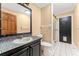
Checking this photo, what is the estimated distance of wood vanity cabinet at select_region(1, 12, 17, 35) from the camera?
1.59 m

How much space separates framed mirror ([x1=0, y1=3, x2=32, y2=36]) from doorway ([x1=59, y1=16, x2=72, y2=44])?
2736 mm

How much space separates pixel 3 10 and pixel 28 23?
103 cm

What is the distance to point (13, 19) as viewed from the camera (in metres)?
1.87

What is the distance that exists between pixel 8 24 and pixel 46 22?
6.03 ft

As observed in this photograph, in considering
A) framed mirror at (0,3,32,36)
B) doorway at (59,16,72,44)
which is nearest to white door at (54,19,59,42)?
doorway at (59,16,72,44)

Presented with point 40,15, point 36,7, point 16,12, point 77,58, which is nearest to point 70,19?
point 40,15

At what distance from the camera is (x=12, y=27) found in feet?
5.99

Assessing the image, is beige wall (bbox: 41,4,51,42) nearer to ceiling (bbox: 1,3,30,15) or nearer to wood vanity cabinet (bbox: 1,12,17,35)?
ceiling (bbox: 1,3,30,15)

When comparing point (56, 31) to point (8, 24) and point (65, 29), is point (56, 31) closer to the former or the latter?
point (65, 29)

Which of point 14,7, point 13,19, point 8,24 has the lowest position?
point 8,24

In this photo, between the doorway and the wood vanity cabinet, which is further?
the doorway

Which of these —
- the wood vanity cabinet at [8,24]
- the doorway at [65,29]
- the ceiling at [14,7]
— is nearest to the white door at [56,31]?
the doorway at [65,29]

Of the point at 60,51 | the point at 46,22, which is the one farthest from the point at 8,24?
the point at 60,51

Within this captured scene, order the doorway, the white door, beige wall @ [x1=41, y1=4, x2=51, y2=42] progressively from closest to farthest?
beige wall @ [x1=41, y1=4, x2=51, y2=42] → the doorway → the white door
